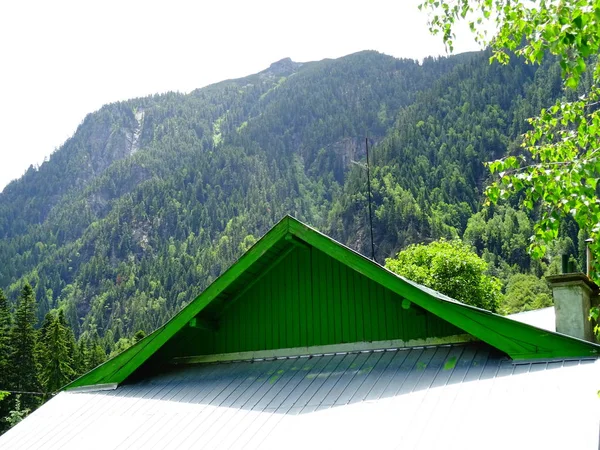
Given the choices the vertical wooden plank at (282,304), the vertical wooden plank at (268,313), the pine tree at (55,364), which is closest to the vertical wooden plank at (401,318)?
the vertical wooden plank at (282,304)

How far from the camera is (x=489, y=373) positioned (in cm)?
896

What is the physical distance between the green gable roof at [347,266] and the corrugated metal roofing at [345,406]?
0.20 metres

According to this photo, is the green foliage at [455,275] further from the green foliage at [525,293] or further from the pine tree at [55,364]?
the green foliage at [525,293]

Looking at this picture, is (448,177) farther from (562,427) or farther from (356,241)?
(562,427)

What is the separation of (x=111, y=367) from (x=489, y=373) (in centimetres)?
557

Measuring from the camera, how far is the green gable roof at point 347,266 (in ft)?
29.4

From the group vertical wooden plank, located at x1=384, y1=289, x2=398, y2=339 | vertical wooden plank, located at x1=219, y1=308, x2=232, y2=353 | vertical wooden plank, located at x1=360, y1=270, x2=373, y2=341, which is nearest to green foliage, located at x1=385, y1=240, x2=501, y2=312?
vertical wooden plank, located at x1=219, y1=308, x2=232, y2=353

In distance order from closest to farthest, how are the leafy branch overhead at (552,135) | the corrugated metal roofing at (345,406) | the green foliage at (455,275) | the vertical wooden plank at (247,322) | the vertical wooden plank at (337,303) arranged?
the leafy branch overhead at (552,135)
the corrugated metal roofing at (345,406)
the vertical wooden plank at (337,303)
the vertical wooden plank at (247,322)
the green foliage at (455,275)

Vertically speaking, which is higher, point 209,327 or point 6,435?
point 209,327

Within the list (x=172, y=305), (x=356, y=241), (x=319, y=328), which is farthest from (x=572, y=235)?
(x=319, y=328)

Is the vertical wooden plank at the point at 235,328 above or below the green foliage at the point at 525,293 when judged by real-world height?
above

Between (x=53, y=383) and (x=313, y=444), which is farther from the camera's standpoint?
(x=53, y=383)

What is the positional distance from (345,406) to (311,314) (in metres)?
2.14

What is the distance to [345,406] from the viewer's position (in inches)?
358
